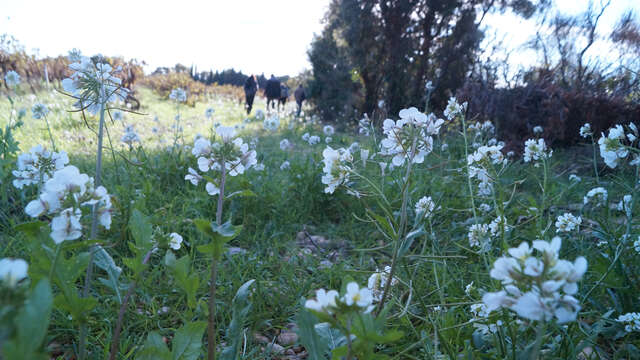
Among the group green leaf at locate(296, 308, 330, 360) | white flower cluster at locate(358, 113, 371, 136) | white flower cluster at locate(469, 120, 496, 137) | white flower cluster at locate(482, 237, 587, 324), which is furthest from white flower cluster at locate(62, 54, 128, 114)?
white flower cluster at locate(469, 120, 496, 137)

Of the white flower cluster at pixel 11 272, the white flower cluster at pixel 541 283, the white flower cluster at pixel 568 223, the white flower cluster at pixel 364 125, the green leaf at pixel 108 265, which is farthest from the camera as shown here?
the white flower cluster at pixel 364 125

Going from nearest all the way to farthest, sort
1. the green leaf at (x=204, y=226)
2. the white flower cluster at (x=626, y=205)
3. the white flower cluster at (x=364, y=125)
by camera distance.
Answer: the green leaf at (x=204, y=226) < the white flower cluster at (x=626, y=205) < the white flower cluster at (x=364, y=125)

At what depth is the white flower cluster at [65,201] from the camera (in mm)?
723

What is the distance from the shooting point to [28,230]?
722 millimetres

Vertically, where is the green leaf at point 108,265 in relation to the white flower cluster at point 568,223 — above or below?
below

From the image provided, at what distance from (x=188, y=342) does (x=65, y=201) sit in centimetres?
46

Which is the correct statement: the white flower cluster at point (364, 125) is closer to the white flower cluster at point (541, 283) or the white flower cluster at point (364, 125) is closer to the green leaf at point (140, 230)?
the green leaf at point (140, 230)

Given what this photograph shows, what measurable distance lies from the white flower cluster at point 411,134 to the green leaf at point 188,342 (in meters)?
0.75

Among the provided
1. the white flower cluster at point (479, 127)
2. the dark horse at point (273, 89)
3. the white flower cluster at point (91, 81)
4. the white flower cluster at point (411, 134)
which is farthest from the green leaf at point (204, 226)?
the dark horse at point (273, 89)

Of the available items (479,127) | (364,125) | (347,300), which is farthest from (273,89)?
(347,300)

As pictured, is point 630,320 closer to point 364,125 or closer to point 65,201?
point 65,201

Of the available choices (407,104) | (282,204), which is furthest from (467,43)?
(282,204)

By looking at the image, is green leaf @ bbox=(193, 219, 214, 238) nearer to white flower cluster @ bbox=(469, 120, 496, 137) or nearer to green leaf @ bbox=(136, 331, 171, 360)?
green leaf @ bbox=(136, 331, 171, 360)

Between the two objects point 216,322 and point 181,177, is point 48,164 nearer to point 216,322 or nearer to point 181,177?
point 216,322
